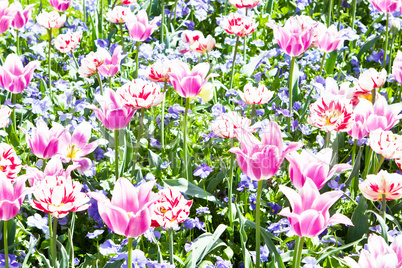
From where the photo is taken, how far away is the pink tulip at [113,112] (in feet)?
6.09

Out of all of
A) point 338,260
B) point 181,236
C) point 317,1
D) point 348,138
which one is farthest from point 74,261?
point 317,1

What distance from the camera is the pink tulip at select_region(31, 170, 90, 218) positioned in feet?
4.61

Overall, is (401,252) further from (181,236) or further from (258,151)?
(181,236)

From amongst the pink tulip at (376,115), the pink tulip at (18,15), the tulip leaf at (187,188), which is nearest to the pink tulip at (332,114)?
→ the pink tulip at (376,115)

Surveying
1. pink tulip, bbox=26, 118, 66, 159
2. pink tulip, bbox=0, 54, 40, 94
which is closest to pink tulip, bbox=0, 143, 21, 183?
pink tulip, bbox=26, 118, 66, 159

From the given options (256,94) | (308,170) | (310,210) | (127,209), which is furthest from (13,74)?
(310,210)

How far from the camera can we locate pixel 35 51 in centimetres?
314

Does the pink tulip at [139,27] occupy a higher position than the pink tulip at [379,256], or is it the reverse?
the pink tulip at [139,27]

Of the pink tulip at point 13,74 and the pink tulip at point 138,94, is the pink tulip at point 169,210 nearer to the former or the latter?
the pink tulip at point 138,94

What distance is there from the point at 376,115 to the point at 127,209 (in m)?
1.02

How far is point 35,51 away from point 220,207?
5.38 feet

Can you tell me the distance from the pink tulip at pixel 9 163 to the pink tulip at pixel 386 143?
1.19m

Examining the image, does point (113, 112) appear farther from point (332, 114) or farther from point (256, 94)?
point (332, 114)

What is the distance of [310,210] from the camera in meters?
1.29
